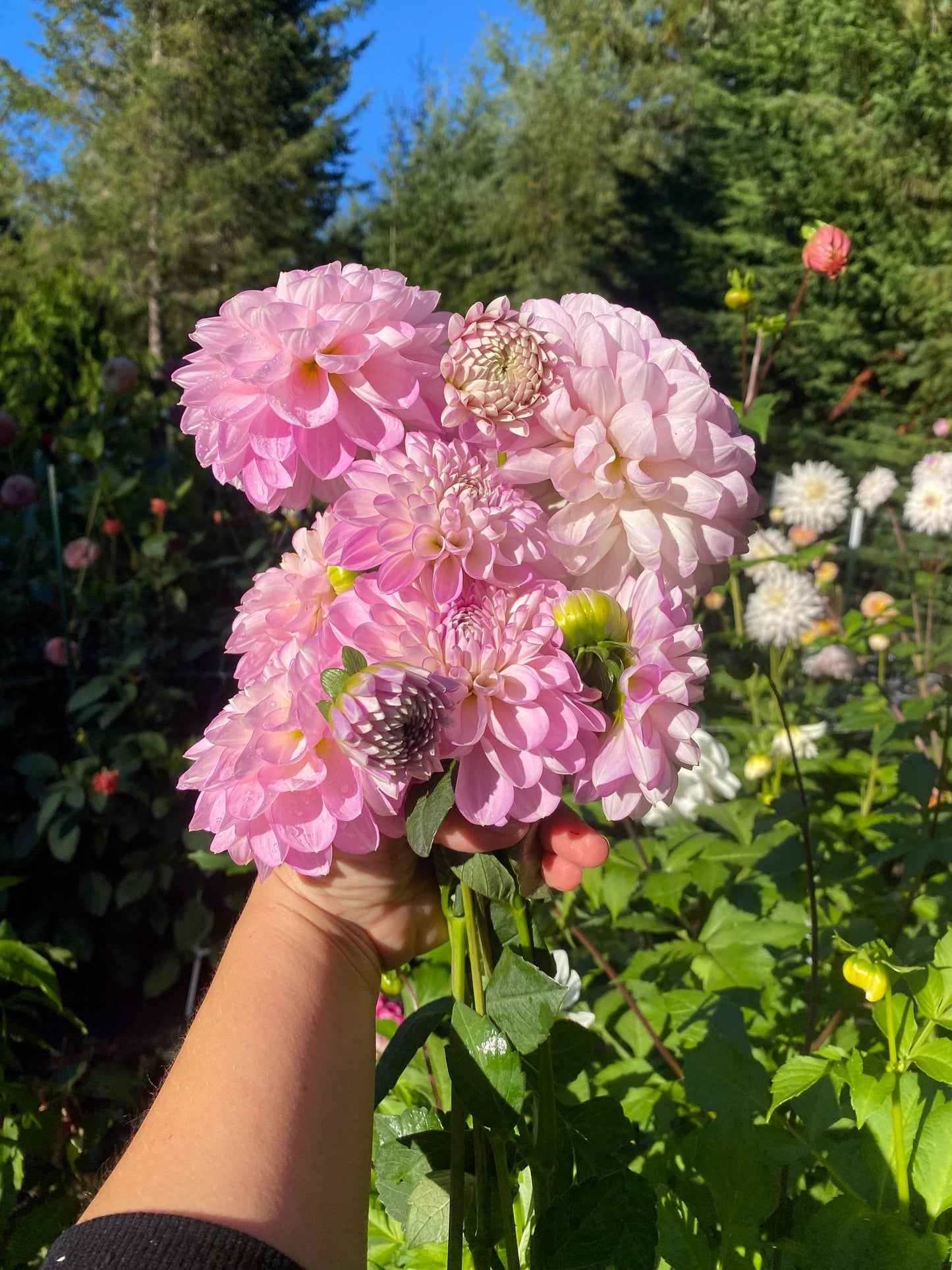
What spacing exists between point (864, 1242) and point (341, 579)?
1.91ft

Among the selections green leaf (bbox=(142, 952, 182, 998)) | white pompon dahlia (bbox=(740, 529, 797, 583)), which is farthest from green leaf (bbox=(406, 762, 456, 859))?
green leaf (bbox=(142, 952, 182, 998))

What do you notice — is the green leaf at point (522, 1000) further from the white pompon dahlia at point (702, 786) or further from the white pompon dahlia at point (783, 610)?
the white pompon dahlia at point (783, 610)

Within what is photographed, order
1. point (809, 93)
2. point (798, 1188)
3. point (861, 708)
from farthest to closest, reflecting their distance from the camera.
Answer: point (809, 93)
point (861, 708)
point (798, 1188)

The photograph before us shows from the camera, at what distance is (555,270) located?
15977 mm

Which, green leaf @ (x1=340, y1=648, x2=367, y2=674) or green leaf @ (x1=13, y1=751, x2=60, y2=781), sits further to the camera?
green leaf @ (x1=13, y1=751, x2=60, y2=781)

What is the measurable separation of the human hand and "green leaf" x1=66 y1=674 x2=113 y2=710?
1496 mm

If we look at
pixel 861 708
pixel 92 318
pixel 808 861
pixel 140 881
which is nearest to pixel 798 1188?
pixel 808 861

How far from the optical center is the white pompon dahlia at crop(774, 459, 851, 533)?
267 cm

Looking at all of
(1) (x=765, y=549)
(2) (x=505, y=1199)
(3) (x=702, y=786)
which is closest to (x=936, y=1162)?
(2) (x=505, y=1199)

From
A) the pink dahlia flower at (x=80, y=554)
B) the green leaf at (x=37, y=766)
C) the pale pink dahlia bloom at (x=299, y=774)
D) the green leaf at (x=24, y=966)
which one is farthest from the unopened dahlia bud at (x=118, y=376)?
the pale pink dahlia bloom at (x=299, y=774)

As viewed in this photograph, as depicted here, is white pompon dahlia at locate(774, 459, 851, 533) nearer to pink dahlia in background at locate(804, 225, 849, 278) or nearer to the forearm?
pink dahlia in background at locate(804, 225, 849, 278)

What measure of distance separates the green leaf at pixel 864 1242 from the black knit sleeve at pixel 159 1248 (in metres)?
0.36

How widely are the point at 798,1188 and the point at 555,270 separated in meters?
16.7

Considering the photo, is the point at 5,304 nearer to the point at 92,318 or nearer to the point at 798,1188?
the point at 92,318
